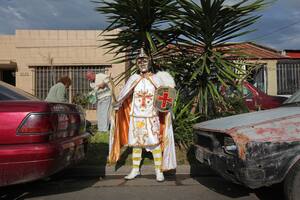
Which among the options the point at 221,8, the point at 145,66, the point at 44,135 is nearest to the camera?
the point at 44,135

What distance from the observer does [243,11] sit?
8016 millimetres

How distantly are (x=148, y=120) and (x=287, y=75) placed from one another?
1372cm

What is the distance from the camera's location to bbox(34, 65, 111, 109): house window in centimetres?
1744

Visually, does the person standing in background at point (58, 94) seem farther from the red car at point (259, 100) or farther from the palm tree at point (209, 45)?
the red car at point (259, 100)

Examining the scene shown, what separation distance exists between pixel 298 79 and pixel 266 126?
14.8 meters

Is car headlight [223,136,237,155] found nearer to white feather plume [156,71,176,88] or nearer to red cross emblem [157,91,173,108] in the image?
red cross emblem [157,91,173,108]

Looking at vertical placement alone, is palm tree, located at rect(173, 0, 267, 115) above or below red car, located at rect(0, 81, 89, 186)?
above

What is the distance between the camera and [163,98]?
259 inches

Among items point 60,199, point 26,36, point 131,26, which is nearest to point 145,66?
point 131,26

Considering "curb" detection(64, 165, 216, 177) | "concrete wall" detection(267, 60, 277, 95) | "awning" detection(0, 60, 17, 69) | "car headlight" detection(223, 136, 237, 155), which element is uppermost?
"awning" detection(0, 60, 17, 69)

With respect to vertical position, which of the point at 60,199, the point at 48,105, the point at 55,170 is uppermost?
the point at 48,105

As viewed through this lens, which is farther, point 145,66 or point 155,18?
point 155,18

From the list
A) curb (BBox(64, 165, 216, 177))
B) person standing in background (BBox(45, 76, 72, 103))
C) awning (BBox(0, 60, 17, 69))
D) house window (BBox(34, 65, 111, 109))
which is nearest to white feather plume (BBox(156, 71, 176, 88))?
curb (BBox(64, 165, 216, 177))

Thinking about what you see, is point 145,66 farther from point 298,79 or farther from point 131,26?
point 298,79
